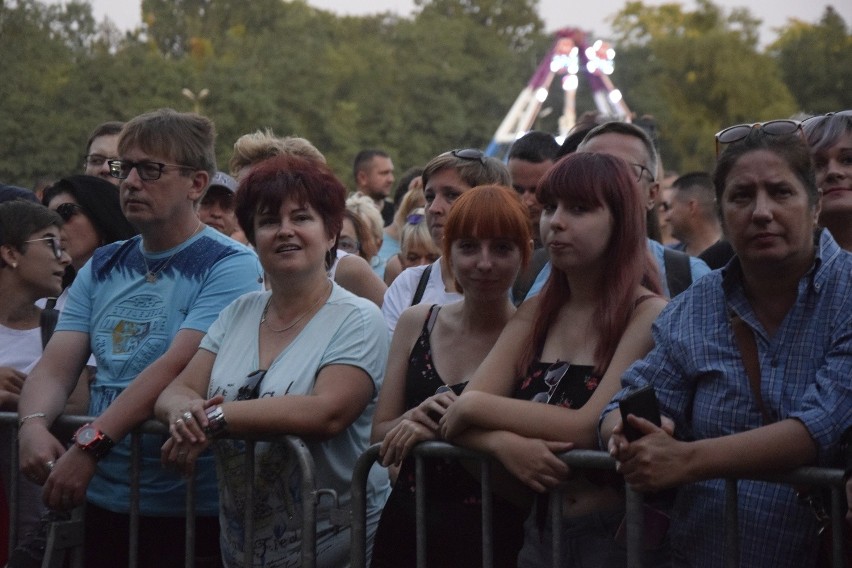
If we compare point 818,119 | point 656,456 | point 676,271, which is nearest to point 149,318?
point 676,271

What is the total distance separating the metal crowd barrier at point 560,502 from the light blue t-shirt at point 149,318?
74cm

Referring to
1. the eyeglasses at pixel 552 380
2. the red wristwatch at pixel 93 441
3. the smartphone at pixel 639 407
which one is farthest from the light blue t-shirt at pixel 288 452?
the smartphone at pixel 639 407

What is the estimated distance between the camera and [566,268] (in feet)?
11.3

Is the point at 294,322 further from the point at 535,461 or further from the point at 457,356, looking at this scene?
the point at 535,461

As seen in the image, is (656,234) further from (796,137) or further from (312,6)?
(312,6)

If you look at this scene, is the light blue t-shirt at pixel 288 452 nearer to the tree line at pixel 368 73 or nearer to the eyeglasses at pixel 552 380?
the eyeglasses at pixel 552 380

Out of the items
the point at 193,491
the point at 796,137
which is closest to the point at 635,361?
the point at 796,137

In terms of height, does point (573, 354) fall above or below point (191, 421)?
above

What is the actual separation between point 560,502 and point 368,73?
49.7m

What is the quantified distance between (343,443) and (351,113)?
145 feet

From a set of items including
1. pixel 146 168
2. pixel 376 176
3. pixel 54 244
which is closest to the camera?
pixel 146 168

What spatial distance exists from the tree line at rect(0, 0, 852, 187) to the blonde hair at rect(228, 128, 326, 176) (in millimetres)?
11719

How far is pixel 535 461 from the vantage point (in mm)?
3119

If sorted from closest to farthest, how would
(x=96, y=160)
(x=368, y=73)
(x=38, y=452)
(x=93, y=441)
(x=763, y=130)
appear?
(x=763, y=130), (x=93, y=441), (x=38, y=452), (x=96, y=160), (x=368, y=73)
